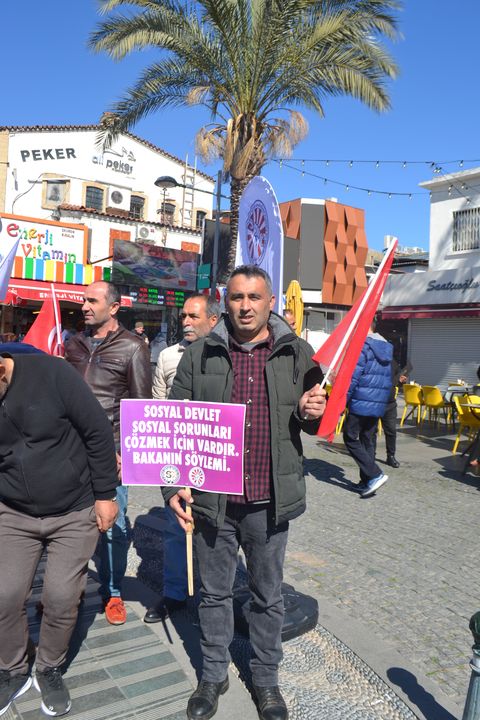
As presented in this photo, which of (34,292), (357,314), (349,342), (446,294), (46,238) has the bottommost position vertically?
(349,342)

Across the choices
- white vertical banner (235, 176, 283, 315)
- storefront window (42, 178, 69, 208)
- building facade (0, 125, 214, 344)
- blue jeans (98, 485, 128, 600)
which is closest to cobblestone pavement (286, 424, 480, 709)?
blue jeans (98, 485, 128, 600)

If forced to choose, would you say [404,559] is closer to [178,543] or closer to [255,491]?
[178,543]

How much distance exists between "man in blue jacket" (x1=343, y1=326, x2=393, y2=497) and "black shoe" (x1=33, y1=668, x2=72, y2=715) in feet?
15.0

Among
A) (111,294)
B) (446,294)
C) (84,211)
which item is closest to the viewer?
(111,294)

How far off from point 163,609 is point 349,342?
1.99 meters

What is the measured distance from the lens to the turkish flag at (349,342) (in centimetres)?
287

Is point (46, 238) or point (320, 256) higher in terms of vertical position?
point (320, 256)

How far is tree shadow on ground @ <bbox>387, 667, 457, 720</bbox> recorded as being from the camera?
2.73m

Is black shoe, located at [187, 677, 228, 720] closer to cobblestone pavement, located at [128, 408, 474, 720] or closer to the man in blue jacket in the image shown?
cobblestone pavement, located at [128, 408, 474, 720]

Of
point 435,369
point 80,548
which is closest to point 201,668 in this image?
point 80,548

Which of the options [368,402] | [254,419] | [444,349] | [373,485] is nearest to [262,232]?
[254,419]

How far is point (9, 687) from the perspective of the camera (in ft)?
8.96

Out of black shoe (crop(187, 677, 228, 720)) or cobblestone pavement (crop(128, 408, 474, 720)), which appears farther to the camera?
cobblestone pavement (crop(128, 408, 474, 720))

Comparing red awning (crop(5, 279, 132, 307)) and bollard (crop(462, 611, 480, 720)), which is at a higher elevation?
red awning (crop(5, 279, 132, 307))
